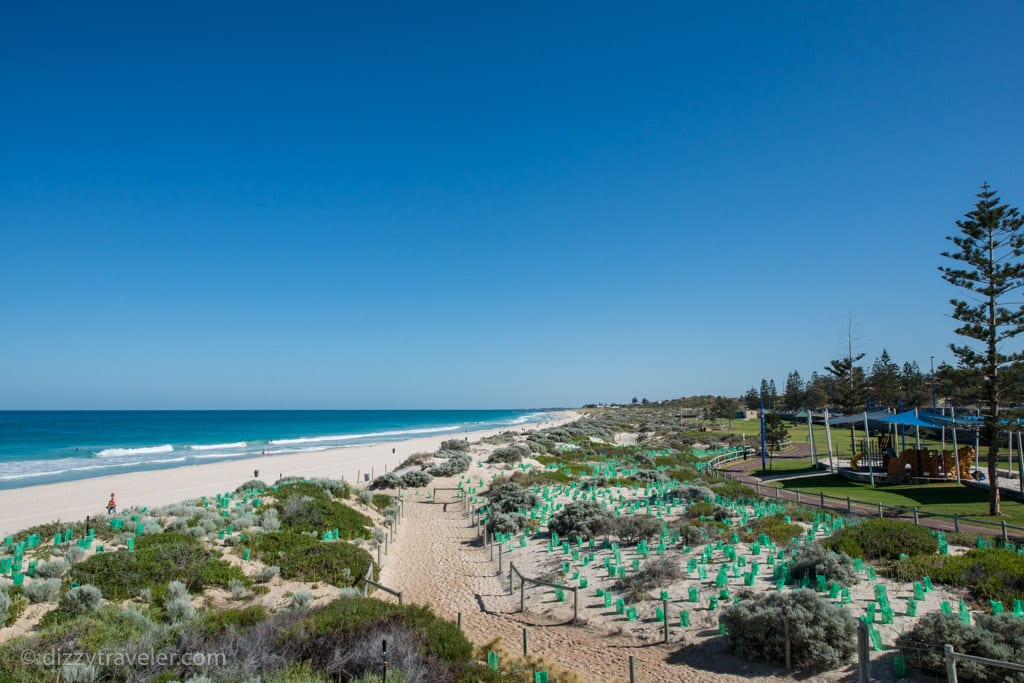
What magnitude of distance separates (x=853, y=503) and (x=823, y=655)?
14500 mm

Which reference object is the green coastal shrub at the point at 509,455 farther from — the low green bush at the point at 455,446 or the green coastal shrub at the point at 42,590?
the green coastal shrub at the point at 42,590

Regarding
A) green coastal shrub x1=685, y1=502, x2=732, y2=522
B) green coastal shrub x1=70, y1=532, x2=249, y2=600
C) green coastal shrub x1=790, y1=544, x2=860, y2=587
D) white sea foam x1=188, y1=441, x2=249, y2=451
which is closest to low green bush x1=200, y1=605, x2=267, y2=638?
green coastal shrub x1=70, y1=532, x2=249, y2=600

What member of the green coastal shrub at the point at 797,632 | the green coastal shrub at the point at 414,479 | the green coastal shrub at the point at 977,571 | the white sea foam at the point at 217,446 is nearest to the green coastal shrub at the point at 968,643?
the green coastal shrub at the point at 797,632

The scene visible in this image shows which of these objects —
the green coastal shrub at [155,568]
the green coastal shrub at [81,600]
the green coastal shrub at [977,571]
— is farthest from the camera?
the green coastal shrub at [155,568]

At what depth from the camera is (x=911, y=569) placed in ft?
31.4

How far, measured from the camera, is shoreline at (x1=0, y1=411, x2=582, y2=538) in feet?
72.8

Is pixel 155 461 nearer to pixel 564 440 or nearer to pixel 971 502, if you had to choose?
pixel 564 440

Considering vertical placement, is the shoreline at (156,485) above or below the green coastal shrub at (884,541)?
below

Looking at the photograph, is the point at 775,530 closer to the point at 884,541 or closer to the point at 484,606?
the point at 884,541

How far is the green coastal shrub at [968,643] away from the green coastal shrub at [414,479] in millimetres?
22653

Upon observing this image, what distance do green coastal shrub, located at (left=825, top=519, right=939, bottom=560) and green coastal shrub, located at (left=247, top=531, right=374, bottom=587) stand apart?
10.7m

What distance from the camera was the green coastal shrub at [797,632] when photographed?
718 centimetres

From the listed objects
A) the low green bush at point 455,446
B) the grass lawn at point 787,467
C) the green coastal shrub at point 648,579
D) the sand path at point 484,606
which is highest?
the green coastal shrub at point 648,579

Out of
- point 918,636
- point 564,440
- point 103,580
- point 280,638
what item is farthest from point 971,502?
point 564,440
